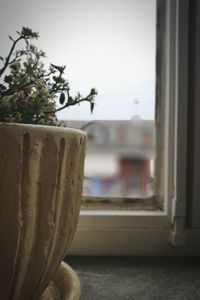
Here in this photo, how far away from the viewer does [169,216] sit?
2.76ft

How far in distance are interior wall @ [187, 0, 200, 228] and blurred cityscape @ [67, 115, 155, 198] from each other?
12 cm

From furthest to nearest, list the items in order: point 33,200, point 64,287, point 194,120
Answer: point 194,120 < point 64,287 < point 33,200

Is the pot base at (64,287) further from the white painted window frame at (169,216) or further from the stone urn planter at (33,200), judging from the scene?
the white painted window frame at (169,216)

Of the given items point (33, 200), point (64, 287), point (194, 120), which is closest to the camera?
point (33, 200)

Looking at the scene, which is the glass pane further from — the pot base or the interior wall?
the pot base

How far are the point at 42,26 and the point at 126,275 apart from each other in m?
0.71

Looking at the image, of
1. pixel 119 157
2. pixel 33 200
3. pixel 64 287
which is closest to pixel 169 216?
pixel 119 157

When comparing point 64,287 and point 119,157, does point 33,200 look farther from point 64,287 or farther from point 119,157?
point 119,157

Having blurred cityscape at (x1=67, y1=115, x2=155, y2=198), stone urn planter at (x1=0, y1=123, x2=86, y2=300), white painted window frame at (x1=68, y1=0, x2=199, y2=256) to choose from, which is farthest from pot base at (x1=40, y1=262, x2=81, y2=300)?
blurred cityscape at (x1=67, y1=115, x2=155, y2=198)

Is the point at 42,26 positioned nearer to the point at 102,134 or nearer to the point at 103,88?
the point at 103,88

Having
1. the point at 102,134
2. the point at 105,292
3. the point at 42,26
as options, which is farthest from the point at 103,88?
the point at 105,292

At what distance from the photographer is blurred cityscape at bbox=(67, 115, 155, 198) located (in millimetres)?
918

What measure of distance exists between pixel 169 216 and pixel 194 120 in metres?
0.26

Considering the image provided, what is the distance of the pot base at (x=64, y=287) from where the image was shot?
1.62 ft
